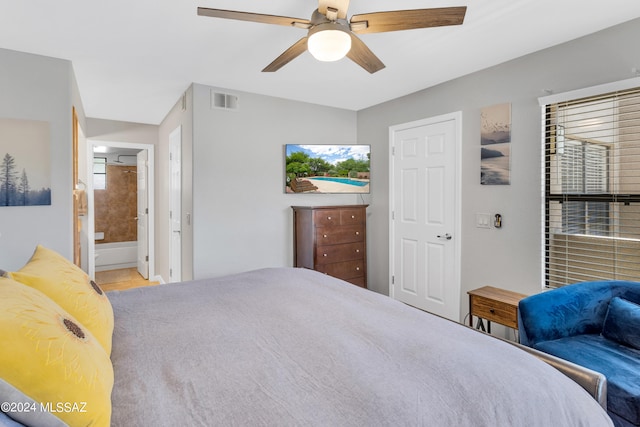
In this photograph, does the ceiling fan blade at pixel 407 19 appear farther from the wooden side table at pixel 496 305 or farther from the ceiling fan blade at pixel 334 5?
the wooden side table at pixel 496 305

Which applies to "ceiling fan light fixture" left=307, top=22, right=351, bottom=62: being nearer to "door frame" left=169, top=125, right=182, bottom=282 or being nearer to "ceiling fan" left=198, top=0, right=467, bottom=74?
"ceiling fan" left=198, top=0, right=467, bottom=74

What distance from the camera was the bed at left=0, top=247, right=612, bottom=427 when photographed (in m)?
0.76

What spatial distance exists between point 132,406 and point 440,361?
90 cm

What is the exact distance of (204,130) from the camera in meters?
3.48

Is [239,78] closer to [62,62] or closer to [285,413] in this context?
[62,62]

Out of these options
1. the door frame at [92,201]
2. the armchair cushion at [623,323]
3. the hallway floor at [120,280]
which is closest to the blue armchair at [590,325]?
the armchair cushion at [623,323]

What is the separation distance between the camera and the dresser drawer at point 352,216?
393cm

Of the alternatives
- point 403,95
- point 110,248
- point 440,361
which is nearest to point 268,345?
point 440,361

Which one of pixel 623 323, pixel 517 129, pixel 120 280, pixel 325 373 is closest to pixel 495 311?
pixel 623 323

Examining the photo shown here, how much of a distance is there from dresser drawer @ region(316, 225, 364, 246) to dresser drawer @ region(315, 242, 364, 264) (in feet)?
0.17

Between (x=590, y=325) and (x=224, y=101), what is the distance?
3.57m

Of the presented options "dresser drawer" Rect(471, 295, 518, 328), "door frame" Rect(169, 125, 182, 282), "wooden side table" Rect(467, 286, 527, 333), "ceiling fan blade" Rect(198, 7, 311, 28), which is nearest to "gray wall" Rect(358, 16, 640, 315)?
"wooden side table" Rect(467, 286, 527, 333)

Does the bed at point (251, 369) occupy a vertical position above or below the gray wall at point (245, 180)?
below

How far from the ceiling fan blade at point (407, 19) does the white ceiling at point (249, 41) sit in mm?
318
